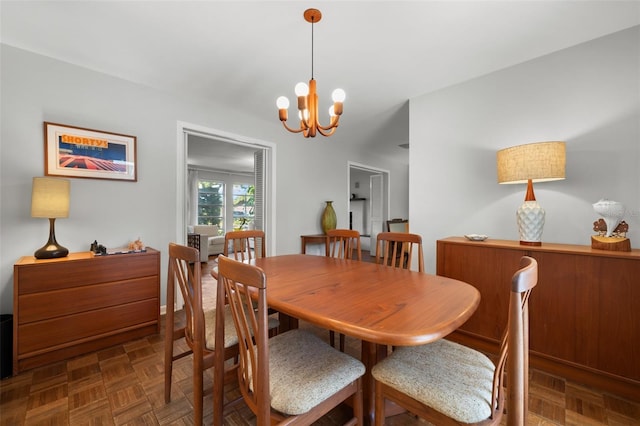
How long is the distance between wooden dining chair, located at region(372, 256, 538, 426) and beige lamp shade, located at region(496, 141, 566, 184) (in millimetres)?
1253

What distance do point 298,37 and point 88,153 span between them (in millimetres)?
2115

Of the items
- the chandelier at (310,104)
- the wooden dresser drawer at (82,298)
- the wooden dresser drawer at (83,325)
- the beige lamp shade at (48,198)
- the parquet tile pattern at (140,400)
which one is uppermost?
the chandelier at (310,104)

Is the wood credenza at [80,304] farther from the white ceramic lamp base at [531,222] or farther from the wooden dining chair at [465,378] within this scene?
the white ceramic lamp base at [531,222]

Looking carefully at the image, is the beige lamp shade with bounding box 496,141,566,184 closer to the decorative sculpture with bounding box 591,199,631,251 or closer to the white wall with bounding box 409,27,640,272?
the decorative sculpture with bounding box 591,199,631,251

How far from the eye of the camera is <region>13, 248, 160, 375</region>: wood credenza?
178 centimetres

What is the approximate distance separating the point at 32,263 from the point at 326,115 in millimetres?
3235

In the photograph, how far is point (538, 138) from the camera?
2242 mm

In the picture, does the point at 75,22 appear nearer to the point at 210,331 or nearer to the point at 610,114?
the point at 210,331

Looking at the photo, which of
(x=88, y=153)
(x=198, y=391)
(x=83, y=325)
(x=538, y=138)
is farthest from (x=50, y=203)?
(x=538, y=138)

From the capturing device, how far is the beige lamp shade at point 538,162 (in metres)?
1.85

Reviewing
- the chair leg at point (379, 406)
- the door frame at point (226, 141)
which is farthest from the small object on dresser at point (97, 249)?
the chair leg at point (379, 406)

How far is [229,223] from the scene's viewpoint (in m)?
7.63

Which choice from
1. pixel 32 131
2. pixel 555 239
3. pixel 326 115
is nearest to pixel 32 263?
pixel 32 131

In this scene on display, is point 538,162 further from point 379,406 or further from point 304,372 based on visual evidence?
point 304,372
